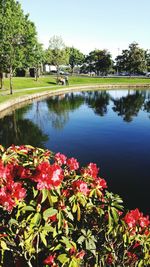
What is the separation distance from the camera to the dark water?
16.5m

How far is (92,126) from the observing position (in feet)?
107

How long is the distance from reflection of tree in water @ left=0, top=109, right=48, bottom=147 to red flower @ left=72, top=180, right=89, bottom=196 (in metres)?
17.8

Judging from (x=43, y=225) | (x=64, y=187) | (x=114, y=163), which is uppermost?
(x=64, y=187)

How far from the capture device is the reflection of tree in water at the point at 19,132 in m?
24.2

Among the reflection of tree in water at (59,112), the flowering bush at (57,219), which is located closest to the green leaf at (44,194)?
the flowering bush at (57,219)

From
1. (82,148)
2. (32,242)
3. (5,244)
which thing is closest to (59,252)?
(32,242)

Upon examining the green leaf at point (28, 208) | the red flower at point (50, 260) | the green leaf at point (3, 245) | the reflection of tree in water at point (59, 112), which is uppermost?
the green leaf at point (28, 208)

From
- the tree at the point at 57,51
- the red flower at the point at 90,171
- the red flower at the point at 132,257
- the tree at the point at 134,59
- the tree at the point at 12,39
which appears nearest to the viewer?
the red flower at the point at 90,171

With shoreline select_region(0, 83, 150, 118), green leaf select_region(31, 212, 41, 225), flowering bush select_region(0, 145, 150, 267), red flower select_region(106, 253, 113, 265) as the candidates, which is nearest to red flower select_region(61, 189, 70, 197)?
flowering bush select_region(0, 145, 150, 267)

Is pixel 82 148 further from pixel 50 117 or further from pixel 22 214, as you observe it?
pixel 22 214

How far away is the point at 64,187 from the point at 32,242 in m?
1.16

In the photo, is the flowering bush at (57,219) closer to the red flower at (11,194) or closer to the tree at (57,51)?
the red flower at (11,194)

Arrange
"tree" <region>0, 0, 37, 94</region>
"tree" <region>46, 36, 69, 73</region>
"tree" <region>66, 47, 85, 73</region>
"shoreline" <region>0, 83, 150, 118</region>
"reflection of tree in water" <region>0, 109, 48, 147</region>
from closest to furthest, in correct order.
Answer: "reflection of tree in water" <region>0, 109, 48, 147</region> → "shoreline" <region>0, 83, 150, 118</region> → "tree" <region>0, 0, 37, 94</region> → "tree" <region>46, 36, 69, 73</region> → "tree" <region>66, 47, 85, 73</region>

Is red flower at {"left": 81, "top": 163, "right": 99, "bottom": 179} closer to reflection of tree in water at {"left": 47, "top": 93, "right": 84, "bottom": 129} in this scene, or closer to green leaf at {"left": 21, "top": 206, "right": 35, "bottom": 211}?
green leaf at {"left": 21, "top": 206, "right": 35, "bottom": 211}
